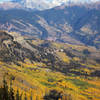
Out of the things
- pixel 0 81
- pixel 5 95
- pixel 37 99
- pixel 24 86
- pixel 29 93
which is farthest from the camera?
pixel 24 86

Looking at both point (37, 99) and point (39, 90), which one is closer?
point (37, 99)

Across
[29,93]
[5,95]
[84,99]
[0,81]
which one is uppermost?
[5,95]

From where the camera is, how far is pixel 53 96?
17388 centimetres

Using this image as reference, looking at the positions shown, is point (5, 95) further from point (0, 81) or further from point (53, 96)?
point (53, 96)

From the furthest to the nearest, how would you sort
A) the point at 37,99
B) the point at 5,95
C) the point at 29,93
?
1. the point at 29,93
2. the point at 37,99
3. the point at 5,95

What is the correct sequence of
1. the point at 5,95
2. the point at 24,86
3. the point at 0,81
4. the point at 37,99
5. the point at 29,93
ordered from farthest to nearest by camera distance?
the point at 24,86 → the point at 29,93 → the point at 37,99 → the point at 0,81 → the point at 5,95

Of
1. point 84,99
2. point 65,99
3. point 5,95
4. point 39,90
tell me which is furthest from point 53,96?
point 5,95

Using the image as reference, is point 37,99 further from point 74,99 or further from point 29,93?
point 74,99

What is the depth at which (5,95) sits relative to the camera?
2712 inches

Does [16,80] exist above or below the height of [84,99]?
above

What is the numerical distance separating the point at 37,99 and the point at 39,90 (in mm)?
36753

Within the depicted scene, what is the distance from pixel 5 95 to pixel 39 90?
426ft

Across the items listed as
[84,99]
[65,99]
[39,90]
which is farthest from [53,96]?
[84,99]

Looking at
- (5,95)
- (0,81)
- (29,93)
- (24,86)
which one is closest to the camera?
(5,95)
